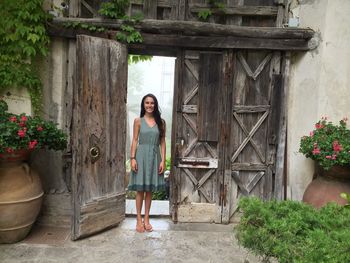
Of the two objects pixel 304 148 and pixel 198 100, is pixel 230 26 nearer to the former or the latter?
pixel 198 100

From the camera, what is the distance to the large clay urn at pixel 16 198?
12.7 ft

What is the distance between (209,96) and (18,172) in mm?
3073

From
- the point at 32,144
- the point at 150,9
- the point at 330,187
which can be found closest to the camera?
the point at 32,144

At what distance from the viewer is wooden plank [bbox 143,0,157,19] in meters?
4.83

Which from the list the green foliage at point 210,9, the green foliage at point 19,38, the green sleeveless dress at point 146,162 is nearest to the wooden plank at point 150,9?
the green foliage at point 210,9

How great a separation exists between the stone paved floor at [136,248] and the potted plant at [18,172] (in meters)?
0.30

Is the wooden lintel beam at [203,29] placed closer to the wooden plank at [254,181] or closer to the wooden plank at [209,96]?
the wooden plank at [209,96]

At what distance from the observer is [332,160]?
A: 3957 mm

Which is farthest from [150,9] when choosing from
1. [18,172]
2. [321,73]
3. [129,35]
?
[18,172]

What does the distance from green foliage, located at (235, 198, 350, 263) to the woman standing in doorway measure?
6.88 ft

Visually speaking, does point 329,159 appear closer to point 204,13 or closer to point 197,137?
point 197,137

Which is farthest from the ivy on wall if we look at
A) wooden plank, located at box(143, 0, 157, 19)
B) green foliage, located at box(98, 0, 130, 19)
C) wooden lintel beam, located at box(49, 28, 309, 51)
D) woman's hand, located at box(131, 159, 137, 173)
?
woman's hand, located at box(131, 159, 137, 173)

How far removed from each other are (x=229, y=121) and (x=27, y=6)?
11.5 feet

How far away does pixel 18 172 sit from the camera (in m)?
4.07
